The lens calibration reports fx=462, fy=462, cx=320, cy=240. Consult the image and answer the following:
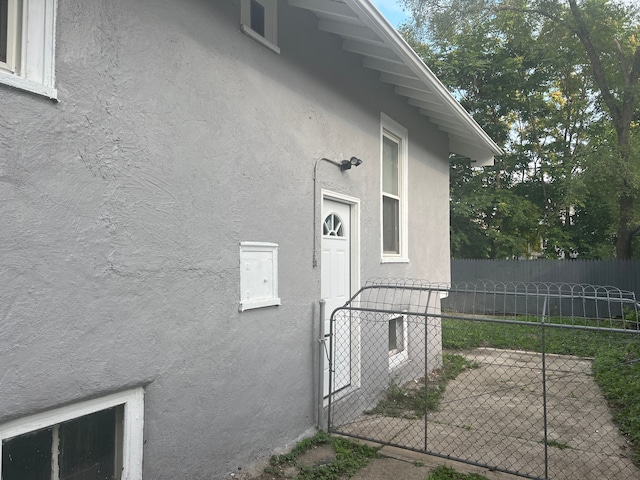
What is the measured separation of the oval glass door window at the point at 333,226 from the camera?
4.85 meters

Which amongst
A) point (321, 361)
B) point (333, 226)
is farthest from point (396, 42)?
point (321, 361)

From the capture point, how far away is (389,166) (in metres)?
6.52

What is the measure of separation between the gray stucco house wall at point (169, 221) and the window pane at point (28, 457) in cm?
16

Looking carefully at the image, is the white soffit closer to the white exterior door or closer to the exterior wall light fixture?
the exterior wall light fixture

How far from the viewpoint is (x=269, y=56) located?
12.8 ft

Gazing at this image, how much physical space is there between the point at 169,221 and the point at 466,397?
192 inches

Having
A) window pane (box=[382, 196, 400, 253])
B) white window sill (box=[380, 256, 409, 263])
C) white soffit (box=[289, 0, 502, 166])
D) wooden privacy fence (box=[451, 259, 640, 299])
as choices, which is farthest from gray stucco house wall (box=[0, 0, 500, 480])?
wooden privacy fence (box=[451, 259, 640, 299])

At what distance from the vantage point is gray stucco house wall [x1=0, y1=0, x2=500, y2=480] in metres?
2.19

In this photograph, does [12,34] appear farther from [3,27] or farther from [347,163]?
[347,163]

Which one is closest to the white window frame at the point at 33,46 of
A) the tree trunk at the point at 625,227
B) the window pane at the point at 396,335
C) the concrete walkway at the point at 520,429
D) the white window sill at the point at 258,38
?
the white window sill at the point at 258,38

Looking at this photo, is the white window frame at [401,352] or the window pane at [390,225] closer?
the white window frame at [401,352]

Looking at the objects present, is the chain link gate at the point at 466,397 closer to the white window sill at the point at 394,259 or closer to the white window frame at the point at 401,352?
the white window frame at the point at 401,352

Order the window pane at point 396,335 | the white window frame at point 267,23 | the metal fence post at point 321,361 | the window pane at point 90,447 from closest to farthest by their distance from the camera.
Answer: the window pane at point 90,447, the white window frame at point 267,23, the metal fence post at point 321,361, the window pane at point 396,335

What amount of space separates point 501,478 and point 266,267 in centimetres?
258
